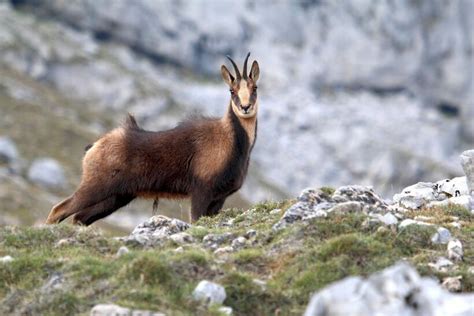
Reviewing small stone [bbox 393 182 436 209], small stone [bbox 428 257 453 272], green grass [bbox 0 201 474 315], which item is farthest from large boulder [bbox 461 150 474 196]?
small stone [bbox 428 257 453 272]

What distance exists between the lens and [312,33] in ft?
630

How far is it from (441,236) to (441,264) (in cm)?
109

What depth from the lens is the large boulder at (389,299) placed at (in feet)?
23.0

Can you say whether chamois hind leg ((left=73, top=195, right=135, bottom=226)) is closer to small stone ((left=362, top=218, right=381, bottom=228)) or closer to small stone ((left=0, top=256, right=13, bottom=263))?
small stone ((left=0, top=256, right=13, bottom=263))

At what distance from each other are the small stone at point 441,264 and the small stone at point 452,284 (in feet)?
1.43

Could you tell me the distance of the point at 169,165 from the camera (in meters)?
18.9

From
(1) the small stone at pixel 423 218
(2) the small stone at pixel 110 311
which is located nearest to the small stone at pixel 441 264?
(1) the small stone at pixel 423 218

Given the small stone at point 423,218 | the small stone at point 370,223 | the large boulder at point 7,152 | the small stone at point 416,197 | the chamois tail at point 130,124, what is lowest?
the small stone at point 370,223

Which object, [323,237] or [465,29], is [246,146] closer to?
[323,237]

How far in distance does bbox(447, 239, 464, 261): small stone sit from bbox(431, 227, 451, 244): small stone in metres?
0.12

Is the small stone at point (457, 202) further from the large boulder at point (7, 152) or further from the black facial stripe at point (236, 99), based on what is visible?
the large boulder at point (7, 152)

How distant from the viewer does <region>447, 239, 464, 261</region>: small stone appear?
39.8 ft

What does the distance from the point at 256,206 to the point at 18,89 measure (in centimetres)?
13088

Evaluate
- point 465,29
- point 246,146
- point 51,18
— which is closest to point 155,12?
point 51,18
